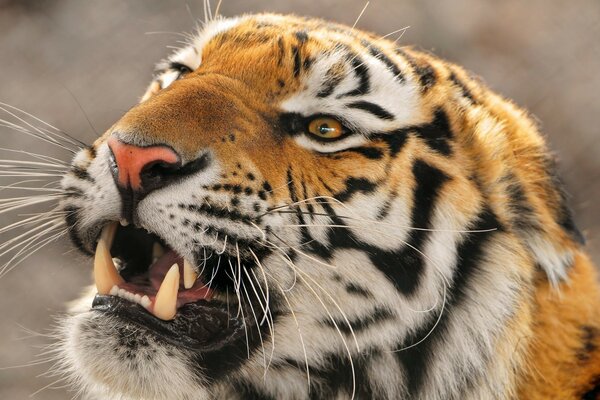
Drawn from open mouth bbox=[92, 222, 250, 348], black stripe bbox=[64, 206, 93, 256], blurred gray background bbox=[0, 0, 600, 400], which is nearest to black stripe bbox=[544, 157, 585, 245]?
open mouth bbox=[92, 222, 250, 348]

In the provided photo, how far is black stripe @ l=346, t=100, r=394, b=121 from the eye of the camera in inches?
58.1

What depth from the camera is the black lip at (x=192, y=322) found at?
1.34 m

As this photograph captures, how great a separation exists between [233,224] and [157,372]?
261 millimetres

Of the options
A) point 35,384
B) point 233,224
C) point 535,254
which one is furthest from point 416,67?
point 35,384

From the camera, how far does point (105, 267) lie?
4.58 ft

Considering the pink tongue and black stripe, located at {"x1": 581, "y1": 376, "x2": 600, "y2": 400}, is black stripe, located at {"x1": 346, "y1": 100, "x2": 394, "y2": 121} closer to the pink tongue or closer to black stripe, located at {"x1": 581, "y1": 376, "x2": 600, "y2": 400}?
the pink tongue

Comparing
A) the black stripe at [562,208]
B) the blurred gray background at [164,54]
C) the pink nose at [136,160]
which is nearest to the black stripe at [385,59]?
the black stripe at [562,208]

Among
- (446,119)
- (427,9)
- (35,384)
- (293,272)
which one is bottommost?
(35,384)

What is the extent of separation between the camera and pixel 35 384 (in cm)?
315

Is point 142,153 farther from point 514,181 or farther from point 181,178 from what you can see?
point 514,181

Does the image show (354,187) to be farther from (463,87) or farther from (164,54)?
(164,54)

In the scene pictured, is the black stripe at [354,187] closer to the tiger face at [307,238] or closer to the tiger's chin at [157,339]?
the tiger face at [307,238]

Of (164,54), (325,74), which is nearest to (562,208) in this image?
(325,74)

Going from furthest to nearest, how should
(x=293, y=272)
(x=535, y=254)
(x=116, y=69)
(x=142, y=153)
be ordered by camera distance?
(x=116, y=69) → (x=535, y=254) → (x=293, y=272) → (x=142, y=153)
